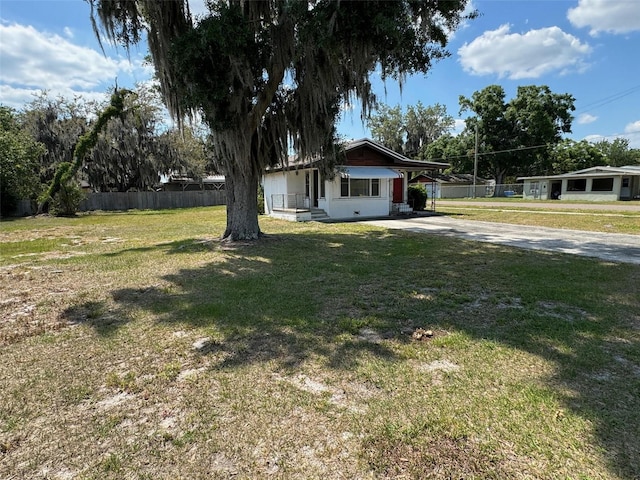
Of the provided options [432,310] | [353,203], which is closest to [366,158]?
[353,203]

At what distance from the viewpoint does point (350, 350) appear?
10.5 ft

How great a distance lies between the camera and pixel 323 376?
2787 mm

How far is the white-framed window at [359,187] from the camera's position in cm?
1620

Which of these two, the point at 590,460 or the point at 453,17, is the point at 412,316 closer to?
the point at 590,460

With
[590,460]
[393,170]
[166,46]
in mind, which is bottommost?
[590,460]

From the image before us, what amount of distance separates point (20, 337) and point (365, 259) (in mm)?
5386

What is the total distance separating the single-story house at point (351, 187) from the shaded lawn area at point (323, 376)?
1031cm

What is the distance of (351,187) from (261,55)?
378 inches

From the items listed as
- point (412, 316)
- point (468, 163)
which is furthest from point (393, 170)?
point (468, 163)

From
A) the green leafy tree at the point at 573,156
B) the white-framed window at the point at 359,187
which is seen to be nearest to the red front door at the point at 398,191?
the white-framed window at the point at 359,187

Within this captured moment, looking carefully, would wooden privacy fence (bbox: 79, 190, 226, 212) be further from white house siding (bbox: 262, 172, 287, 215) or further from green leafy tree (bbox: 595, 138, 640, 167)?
green leafy tree (bbox: 595, 138, 640, 167)

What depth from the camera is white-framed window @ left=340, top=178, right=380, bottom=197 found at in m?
16.2

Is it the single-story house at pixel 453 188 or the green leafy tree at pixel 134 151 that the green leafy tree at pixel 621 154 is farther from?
the green leafy tree at pixel 134 151

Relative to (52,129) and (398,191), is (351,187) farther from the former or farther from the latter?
(52,129)
